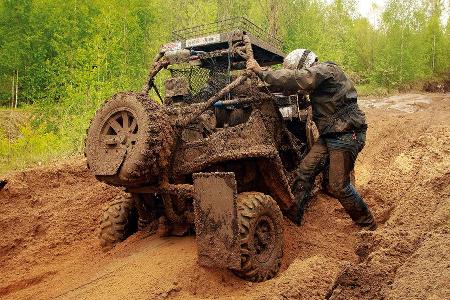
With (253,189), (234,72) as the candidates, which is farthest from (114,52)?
(253,189)

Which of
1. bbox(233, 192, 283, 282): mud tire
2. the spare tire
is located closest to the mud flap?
bbox(233, 192, 283, 282): mud tire

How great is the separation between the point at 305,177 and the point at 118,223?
2.09 m

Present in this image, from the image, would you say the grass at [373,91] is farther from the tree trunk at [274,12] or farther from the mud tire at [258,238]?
the mud tire at [258,238]

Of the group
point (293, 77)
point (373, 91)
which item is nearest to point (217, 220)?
point (293, 77)

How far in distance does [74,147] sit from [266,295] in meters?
6.90

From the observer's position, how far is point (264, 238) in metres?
4.07

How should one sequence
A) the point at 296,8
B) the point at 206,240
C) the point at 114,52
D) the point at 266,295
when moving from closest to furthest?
the point at 266,295
the point at 206,240
the point at 114,52
the point at 296,8

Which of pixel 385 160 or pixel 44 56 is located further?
pixel 44 56

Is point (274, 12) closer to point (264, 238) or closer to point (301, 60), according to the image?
point (301, 60)

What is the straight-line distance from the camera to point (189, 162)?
13.2 feet

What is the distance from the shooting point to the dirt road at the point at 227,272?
330cm

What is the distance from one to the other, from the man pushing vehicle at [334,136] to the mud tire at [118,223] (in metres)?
1.77

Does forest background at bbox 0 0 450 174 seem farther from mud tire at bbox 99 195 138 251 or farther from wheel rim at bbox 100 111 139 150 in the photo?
wheel rim at bbox 100 111 139 150

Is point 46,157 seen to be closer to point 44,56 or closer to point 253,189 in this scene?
point 253,189
